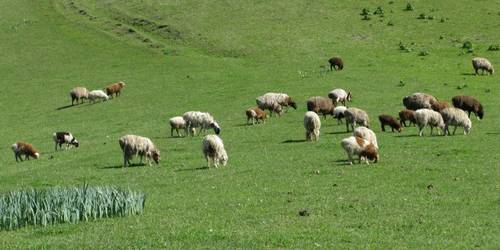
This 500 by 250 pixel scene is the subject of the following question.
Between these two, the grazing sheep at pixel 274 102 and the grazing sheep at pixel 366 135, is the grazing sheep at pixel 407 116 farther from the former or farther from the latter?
the grazing sheep at pixel 274 102

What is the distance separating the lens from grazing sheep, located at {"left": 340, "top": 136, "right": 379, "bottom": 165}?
28203 mm

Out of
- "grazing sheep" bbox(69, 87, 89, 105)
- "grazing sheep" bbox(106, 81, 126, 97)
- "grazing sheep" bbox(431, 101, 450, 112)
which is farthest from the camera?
"grazing sheep" bbox(106, 81, 126, 97)

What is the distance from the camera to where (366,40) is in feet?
223

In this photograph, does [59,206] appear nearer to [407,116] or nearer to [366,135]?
[366,135]

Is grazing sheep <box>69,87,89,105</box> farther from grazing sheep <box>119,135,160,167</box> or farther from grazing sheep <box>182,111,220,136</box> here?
grazing sheep <box>119,135,160,167</box>

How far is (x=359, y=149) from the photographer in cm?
2827

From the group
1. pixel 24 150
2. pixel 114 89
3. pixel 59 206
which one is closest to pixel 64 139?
pixel 24 150

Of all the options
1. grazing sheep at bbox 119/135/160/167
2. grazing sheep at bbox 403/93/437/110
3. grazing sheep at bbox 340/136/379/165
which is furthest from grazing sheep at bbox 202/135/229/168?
grazing sheep at bbox 403/93/437/110

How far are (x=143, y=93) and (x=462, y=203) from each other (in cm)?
3829

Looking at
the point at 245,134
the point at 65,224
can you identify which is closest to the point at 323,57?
the point at 245,134

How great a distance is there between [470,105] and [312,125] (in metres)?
10.5

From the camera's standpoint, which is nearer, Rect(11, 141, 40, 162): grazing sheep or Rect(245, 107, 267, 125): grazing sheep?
Rect(11, 141, 40, 162): grazing sheep

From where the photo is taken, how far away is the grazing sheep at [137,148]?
31.2 metres

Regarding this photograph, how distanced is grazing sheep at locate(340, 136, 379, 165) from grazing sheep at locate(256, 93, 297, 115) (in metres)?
16.7
